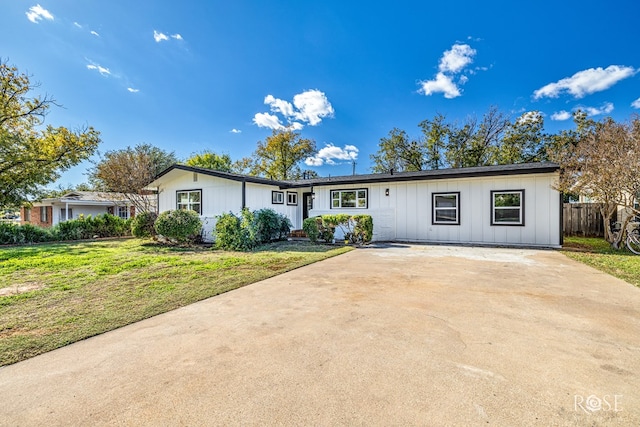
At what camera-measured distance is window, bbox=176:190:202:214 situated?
13.1 m

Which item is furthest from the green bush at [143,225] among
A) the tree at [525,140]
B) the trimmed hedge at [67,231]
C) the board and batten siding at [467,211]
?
the tree at [525,140]

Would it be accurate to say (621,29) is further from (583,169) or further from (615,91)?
(583,169)

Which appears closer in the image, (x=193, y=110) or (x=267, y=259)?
(x=267, y=259)

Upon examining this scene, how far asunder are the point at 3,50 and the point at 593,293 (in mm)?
21331

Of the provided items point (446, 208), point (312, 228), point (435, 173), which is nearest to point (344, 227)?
point (312, 228)

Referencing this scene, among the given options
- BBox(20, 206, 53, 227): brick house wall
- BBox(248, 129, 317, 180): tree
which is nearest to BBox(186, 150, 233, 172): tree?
BBox(248, 129, 317, 180): tree

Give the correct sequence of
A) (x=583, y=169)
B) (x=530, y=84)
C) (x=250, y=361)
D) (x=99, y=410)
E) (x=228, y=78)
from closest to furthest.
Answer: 1. (x=99, y=410)
2. (x=250, y=361)
3. (x=583, y=169)
4. (x=228, y=78)
5. (x=530, y=84)

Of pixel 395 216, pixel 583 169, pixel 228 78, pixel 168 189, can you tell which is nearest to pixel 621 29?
pixel 583 169

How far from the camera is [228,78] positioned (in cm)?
1506

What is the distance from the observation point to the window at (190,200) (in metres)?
13.1

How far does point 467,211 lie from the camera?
35.9ft

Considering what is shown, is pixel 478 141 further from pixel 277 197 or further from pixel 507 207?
pixel 277 197

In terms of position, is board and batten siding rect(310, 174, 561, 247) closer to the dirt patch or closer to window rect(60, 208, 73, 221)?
the dirt patch

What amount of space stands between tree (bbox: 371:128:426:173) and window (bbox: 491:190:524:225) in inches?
620
